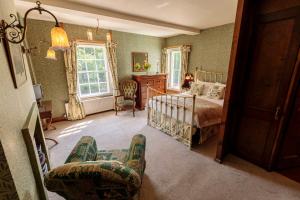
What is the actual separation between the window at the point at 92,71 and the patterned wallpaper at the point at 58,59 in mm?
356

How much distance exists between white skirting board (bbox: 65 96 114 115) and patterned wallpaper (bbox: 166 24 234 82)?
305cm

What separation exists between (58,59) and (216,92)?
4.25 m

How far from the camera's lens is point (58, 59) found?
3750 millimetres

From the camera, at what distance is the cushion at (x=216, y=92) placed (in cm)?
361

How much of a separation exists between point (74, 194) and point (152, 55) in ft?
17.4

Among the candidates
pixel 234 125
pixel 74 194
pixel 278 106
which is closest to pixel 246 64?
pixel 278 106

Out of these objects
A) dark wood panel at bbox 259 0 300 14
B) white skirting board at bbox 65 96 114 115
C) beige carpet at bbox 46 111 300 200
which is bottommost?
beige carpet at bbox 46 111 300 200

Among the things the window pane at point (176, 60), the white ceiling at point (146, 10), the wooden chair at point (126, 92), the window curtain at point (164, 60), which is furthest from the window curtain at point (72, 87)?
the window pane at point (176, 60)

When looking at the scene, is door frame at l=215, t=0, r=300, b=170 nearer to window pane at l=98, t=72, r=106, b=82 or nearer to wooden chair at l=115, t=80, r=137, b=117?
wooden chair at l=115, t=80, r=137, b=117

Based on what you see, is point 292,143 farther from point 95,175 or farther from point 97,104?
point 97,104

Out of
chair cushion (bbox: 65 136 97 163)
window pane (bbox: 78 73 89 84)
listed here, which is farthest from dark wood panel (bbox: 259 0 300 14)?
window pane (bbox: 78 73 89 84)

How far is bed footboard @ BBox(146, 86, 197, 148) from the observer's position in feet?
8.86

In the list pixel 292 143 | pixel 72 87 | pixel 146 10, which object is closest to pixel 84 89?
pixel 72 87

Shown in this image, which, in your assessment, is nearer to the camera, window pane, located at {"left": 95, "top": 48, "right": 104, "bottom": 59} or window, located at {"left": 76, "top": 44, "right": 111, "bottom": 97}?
window, located at {"left": 76, "top": 44, "right": 111, "bottom": 97}
